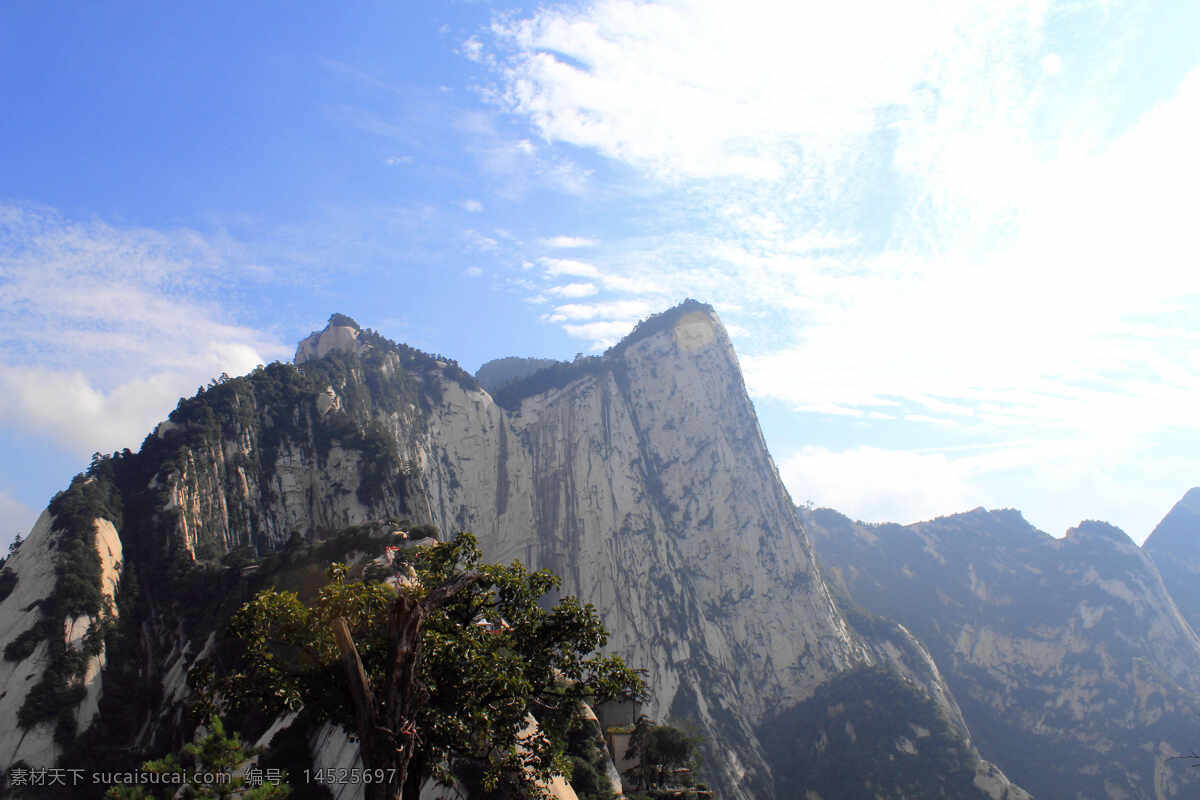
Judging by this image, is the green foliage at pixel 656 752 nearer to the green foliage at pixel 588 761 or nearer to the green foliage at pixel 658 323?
the green foliage at pixel 588 761

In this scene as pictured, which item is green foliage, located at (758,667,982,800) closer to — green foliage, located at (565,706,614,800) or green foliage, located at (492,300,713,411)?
green foliage, located at (565,706,614,800)

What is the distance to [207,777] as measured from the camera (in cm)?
1009

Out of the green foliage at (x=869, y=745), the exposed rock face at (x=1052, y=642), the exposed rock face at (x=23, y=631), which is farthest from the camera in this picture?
the exposed rock face at (x=1052, y=642)

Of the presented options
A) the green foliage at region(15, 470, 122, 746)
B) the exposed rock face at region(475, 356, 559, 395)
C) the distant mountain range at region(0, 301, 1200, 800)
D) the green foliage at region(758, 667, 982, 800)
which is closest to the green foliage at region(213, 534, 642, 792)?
the distant mountain range at region(0, 301, 1200, 800)

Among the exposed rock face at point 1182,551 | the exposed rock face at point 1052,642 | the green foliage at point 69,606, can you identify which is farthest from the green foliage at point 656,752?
the exposed rock face at point 1182,551

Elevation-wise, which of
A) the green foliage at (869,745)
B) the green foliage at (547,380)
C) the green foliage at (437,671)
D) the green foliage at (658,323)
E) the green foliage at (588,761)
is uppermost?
the green foliage at (658,323)

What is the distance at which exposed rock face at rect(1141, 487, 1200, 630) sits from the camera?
425 ft

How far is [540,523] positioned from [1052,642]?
72.5 metres

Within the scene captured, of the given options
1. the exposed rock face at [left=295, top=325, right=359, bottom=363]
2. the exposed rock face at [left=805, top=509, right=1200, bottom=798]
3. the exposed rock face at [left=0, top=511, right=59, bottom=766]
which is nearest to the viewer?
the exposed rock face at [left=0, top=511, right=59, bottom=766]

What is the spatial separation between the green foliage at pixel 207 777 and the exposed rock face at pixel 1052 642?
9750 centimetres

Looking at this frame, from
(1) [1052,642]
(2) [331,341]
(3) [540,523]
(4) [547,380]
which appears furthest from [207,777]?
(1) [1052,642]

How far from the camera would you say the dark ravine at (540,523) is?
48.5 metres

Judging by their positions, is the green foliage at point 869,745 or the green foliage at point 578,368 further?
the green foliage at point 578,368

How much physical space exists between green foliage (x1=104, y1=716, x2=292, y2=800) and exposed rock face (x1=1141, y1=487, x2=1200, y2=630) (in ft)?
524
